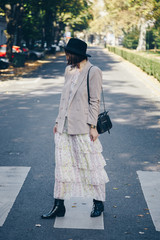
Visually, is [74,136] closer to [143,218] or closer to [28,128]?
[143,218]

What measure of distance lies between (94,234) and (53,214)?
0.61m

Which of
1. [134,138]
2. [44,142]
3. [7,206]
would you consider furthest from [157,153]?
[7,206]

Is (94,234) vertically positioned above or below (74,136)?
below

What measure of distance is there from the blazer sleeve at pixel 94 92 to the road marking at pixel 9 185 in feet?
4.81

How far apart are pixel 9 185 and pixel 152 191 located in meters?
1.93

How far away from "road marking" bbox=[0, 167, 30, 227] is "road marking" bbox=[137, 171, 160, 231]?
5.46 ft

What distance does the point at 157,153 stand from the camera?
300 inches

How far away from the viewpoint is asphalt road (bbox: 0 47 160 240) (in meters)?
4.30

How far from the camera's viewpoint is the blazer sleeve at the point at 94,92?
430 cm

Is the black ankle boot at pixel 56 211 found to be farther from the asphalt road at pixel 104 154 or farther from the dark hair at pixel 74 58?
the dark hair at pixel 74 58

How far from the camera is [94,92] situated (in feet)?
14.2

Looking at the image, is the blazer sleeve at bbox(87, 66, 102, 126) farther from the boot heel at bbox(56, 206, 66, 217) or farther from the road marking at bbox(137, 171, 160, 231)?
the road marking at bbox(137, 171, 160, 231)

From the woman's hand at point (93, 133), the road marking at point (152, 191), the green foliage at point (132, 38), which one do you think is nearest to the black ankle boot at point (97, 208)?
the road marking at point (152, 191)

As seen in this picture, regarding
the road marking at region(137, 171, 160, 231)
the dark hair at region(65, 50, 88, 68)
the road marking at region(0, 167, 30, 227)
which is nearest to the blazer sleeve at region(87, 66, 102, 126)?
the dark hair at region(65, 50, 88, 68)
